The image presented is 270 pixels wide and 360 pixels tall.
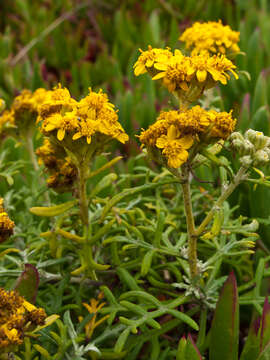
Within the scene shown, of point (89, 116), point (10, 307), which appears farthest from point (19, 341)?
point (89, 116)

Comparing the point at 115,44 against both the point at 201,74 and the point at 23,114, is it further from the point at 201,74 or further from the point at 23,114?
the point at 201,74

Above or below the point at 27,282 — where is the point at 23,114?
above

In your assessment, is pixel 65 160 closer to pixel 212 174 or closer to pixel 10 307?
pixel 10 307

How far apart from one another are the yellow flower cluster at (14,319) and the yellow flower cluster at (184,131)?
38 centimetres

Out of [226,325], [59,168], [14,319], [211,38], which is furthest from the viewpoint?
[211,38]

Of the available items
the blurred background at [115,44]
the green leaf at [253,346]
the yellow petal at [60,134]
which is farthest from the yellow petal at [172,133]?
the blurred background at [115,44]

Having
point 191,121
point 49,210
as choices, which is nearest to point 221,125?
point 191,121

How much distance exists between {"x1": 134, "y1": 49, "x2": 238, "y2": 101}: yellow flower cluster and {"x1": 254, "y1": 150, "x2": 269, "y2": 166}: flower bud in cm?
16

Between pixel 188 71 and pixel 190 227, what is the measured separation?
339mm

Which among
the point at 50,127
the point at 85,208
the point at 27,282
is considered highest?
the point at 50,127

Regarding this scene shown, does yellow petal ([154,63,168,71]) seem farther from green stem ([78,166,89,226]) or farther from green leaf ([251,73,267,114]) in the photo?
green leaf ([251,73,267,114])

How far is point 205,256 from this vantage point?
136cm

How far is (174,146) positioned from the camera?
92cm

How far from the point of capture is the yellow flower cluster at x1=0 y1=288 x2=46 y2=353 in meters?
0.80
